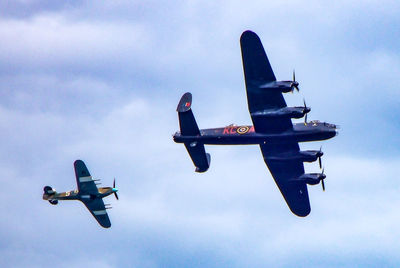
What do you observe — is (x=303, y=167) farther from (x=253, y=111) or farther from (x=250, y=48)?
(x=250, y=48)

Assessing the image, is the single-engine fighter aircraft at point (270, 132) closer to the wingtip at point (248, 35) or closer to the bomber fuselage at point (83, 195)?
the wingtip at point (248, 35)

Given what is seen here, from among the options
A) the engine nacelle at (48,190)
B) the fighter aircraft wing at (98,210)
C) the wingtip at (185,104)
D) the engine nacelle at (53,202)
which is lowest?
the fighter aircraft wing at (98,210)

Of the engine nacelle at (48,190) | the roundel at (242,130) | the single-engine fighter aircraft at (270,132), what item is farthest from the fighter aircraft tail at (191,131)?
the engine nacelle at (48,190)

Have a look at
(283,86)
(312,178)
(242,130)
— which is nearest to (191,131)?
(242,130)

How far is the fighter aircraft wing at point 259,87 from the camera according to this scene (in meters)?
51.7

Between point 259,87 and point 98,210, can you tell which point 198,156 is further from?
point 98,210

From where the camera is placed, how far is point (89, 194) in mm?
72500

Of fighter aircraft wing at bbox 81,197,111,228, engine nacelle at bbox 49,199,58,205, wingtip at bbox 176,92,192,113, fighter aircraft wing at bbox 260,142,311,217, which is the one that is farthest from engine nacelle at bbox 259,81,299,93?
engine nacelle at bbox 49,199,58,205

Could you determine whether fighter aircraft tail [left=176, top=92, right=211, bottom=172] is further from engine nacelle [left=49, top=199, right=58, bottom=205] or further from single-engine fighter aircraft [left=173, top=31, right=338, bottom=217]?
engine nacelle [left=49, top=199, right=58, bottom=205]

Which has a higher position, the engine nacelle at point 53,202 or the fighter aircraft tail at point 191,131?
the fighter aircraft tail at point 191,131

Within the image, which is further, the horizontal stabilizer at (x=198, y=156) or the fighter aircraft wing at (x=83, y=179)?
the fighter aircraft wing at (x=83, y=179)

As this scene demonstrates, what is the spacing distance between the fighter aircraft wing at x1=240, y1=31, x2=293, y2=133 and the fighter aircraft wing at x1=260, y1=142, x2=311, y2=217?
10.9ft

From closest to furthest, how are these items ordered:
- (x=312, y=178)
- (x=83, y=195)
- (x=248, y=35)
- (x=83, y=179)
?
(x=248, y=35) < (x=312, y=178) < (x=83, y=179) < (x=83, y=195)

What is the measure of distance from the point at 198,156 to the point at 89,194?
19.2 metres
